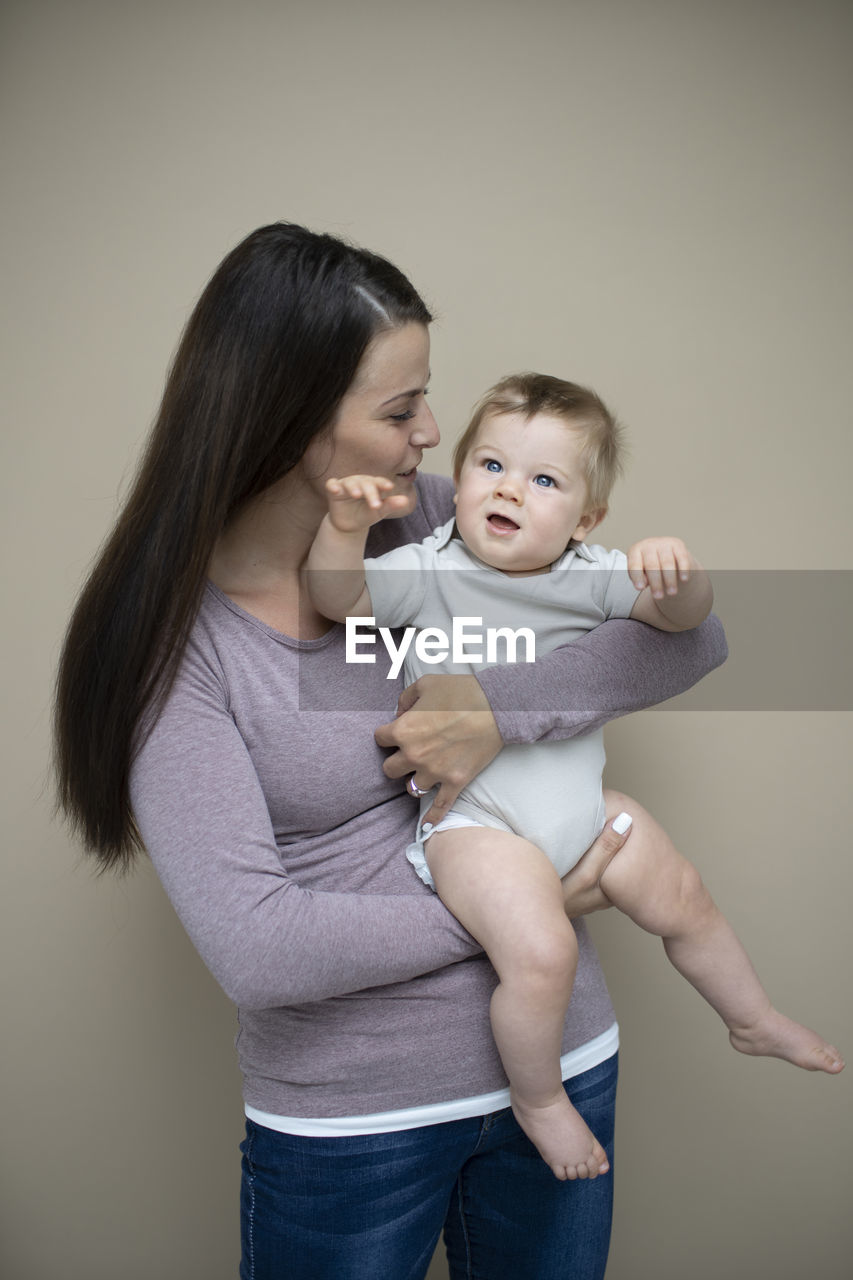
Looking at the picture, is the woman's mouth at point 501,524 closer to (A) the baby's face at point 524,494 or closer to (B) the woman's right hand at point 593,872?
(A) the baby's face at point 524,494

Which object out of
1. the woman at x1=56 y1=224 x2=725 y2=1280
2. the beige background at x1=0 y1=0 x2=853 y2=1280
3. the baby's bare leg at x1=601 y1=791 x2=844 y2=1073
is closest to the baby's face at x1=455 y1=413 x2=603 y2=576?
the woman at x1=56 y1=224 x2=725 y2=1280

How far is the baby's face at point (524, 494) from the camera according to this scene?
1.51 meters

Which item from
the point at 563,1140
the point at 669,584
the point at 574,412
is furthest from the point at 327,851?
the point at 574,412

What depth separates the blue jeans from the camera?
137cm

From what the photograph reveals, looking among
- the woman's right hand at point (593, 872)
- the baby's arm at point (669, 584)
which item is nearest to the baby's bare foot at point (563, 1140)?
the woman's right hand at point (593, 872)

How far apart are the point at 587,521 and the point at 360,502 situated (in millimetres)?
423

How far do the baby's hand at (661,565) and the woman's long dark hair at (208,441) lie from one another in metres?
0.43

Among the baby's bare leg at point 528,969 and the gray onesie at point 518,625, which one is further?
the gray onesie at point 518,625

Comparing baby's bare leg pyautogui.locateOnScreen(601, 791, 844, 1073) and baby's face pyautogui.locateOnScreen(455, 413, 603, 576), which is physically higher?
baby's face pyautogui.locateOnScreen(455, 413, 603, 576)

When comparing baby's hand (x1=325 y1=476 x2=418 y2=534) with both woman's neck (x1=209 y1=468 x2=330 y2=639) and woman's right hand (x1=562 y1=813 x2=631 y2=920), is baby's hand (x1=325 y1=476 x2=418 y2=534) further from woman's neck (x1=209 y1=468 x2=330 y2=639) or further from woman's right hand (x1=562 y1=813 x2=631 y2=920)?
woman's right hand (x1=562 y1=813 x2=631 y2=920)

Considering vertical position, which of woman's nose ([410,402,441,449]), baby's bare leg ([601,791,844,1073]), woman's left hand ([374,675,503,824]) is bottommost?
baby's bare leg ([601,791,844,1073])

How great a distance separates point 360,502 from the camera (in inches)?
53.1

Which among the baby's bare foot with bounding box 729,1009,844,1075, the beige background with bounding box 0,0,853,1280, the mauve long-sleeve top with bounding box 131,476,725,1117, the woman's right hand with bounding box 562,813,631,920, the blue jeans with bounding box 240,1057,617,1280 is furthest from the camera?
the beige background with bounding box 0,0,853,1280

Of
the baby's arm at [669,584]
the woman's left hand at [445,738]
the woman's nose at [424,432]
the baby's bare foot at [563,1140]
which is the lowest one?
the baby's bare foot at [563,1140]
